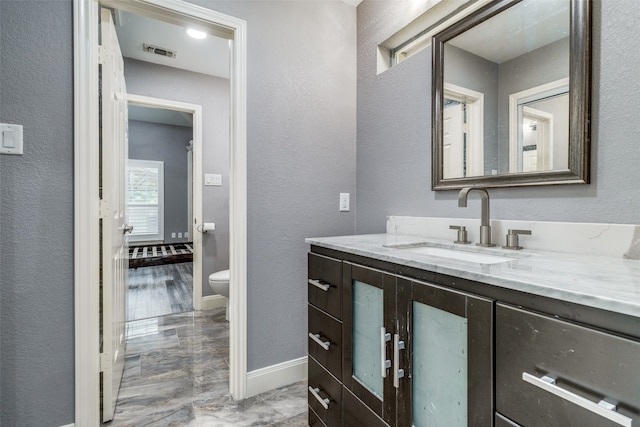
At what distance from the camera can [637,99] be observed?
3.20ft

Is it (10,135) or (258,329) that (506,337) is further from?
(10,135)

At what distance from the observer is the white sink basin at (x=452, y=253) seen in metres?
1.17

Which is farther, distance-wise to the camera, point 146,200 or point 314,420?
point 146,200

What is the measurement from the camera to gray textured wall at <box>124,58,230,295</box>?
3162mm

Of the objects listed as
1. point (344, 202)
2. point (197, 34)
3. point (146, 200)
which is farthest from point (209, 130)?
point (146, 200)

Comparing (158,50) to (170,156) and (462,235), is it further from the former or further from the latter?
(170,156)

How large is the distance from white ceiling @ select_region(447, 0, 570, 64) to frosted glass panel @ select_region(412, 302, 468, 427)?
1.14 metres

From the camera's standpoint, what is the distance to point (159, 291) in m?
3.97

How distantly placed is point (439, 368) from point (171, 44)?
10.7 feet

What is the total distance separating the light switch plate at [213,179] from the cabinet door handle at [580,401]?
3275 mm

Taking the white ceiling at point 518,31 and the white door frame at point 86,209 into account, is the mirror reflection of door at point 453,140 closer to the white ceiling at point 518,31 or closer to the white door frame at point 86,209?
the white ceiling at point 518,31

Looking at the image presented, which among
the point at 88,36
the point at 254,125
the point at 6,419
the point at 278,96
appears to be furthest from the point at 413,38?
the point at 6,419

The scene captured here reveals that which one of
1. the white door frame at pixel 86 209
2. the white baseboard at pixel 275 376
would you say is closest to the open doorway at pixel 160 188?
the white baseboard at pixel 275 376

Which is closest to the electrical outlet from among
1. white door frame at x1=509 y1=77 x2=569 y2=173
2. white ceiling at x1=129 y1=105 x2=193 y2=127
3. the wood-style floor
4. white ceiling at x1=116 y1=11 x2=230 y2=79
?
white door frame at x1=509 y1=77 x2=569 y2=173
